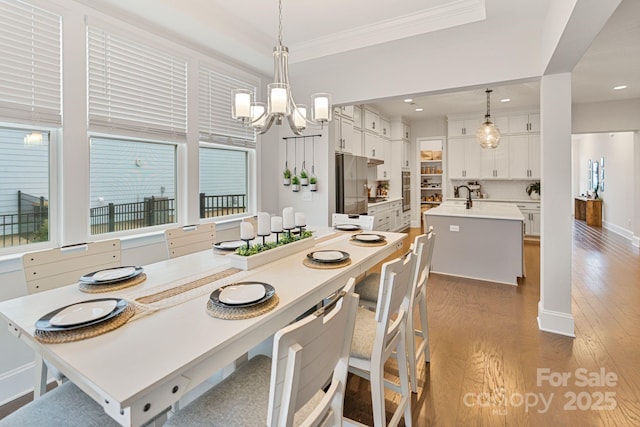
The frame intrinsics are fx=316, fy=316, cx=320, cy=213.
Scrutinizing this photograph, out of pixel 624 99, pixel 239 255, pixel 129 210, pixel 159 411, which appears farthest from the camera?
pixel 624 99

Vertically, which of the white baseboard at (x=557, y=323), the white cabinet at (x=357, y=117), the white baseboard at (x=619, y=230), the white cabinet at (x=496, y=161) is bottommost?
the white baseboard at (x=557, y=323)

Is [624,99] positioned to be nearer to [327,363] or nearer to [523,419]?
[523,419]

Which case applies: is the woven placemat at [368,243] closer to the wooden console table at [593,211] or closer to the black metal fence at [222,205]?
the black metal fence at [222,205]

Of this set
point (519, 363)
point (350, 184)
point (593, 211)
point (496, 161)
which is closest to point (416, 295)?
point (519, 363)

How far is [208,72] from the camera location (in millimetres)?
3467

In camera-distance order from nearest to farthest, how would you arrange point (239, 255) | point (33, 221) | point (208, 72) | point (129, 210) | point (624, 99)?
point (239, 255) < point (33, 221) < point (129, 210) < point (208, 72) < point (624, 99)

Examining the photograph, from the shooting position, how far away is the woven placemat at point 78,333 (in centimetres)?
104

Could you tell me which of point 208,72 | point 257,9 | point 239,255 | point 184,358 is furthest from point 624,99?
point 184,358

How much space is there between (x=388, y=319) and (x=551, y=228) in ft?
7.15

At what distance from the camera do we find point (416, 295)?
211cm

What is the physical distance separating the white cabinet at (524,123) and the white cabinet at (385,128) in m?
2.68

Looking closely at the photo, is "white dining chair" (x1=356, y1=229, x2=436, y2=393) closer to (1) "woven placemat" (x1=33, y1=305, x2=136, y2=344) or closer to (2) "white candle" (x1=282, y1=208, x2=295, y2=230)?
(2) "white candle" (x1=282, y1=208, x2=295, y2=230)

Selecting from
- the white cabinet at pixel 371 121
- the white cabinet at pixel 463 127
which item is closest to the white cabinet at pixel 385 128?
the white cabinet at pixel 371 121

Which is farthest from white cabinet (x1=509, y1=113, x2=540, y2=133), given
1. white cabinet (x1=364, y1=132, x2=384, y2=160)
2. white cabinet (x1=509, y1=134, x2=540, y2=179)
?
white cabinet (x1=364, y1=132, x2=384, y2=160)
